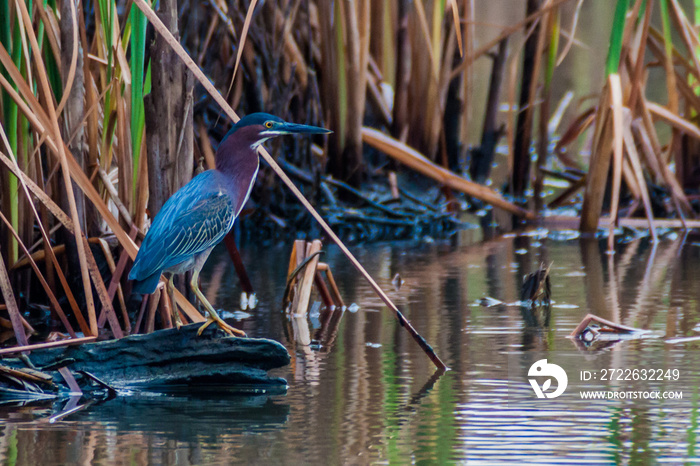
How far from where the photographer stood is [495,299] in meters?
4.81

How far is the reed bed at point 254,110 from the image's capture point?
3814 millimetres

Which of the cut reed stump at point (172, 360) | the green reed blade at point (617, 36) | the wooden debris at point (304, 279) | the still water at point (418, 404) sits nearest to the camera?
the still water at point (418, 404)

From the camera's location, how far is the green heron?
3359mm

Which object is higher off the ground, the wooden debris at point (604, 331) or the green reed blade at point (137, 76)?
the green reed blade at point (137, 76)

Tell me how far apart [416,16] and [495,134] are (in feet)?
3.83

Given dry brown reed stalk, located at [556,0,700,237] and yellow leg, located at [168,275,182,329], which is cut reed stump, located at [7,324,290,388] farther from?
dry brown reed stalk, located at [556,0,700,237]

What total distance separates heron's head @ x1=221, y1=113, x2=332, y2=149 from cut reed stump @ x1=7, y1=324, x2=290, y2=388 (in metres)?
0.64

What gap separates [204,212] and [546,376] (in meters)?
1.19

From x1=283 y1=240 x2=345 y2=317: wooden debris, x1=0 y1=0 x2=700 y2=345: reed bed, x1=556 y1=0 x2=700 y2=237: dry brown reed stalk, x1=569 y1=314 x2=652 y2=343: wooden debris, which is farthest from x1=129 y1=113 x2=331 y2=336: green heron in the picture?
x1=556 y1=0 x2=700 y2=237: dry brown reed stalk

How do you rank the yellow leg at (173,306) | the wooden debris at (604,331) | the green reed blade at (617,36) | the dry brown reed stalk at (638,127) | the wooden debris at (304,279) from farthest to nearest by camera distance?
1. the dry brown reed stalk at (638,127)
2. the green reed blade at (617,36)
3. the wooden debris at (304,279)
4. the wooden debris at (604,331)
5. the yellow leg at (173,306)

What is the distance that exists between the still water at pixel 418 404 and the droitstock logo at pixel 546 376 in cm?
4

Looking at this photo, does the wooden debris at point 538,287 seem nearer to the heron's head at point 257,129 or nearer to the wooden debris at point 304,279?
the wooden debris at point 304,279

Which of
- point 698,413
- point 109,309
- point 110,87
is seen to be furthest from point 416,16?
point 698,413

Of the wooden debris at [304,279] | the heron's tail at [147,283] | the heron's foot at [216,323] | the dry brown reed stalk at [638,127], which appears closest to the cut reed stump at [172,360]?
the heron's foot at [216,323]
